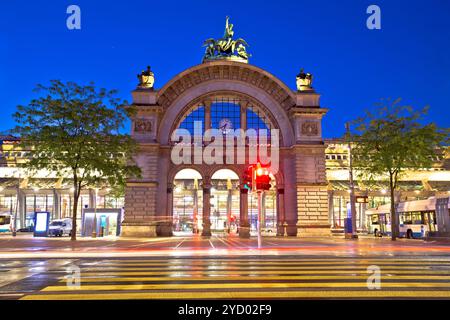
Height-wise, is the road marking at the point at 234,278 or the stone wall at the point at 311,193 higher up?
the stone wall at the point at 311,193

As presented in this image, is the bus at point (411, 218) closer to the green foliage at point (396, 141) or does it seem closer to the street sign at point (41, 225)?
the green foliage at point (396, 141)

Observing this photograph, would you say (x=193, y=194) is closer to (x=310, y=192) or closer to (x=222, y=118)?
(x=222, y=118)

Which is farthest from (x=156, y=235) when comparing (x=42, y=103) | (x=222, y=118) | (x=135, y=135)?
(x=42, y=103)

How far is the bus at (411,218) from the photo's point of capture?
43966mm

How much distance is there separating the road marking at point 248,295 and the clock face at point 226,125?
4377 centimetres

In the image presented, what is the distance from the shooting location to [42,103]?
3597 cm

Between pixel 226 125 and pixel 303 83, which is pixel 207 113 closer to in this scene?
pixel 226 125

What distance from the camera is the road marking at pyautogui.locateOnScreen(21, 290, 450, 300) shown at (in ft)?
→ 31.0

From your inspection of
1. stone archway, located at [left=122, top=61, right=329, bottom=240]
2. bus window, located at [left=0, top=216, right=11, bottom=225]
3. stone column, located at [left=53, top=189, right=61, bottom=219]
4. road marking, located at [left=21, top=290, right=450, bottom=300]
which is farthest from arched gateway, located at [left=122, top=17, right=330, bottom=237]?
stone column, located at [left=53, top=189, right=61, bottom=219]

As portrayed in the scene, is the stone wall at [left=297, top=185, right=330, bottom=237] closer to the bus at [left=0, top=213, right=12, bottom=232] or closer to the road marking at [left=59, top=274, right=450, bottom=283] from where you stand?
the road marking at [left=59, top=274, right=450, bottom=283]

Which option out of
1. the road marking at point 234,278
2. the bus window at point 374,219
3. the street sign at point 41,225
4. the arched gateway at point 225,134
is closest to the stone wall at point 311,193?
the arched gateway at point 225,134

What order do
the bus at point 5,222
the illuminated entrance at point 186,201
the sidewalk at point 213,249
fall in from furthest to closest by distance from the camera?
the illuminated entrance at point 186,201 < the bus at point 5,222 < the sidewalk at point 213,249

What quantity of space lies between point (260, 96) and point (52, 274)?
137ft
